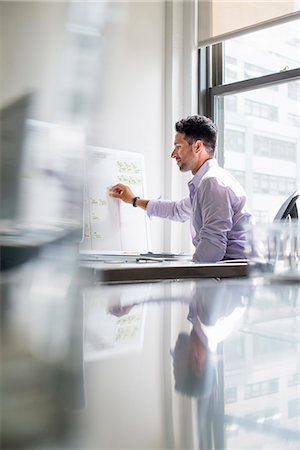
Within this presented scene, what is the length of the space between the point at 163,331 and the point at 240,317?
10 cm

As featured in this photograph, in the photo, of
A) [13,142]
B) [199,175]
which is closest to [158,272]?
[13,142]

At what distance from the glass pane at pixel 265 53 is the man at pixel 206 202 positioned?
0.69 metres

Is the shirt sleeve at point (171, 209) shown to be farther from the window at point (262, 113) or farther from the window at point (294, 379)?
the window at point (294, 379)

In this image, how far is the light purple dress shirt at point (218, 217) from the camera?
2.47 m

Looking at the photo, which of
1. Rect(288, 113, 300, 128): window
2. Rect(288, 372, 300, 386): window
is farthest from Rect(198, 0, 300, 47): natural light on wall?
Rect(288, 372, 300, 386): window

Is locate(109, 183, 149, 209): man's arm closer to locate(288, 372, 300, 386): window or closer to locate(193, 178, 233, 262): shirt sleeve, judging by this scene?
locate(193, 178, 233, 262): shirt sleeve

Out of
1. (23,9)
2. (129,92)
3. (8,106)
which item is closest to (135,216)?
(129,92)

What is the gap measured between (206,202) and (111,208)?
2.68 ft

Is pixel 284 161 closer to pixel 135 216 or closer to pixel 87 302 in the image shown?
pixel 135 216

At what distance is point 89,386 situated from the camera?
0.23 metres

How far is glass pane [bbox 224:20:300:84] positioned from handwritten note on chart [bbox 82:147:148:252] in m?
0.97

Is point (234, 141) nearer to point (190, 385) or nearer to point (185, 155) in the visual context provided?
point (185, 155)

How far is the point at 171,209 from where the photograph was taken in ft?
11.2

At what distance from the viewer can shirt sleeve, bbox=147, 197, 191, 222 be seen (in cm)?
337
